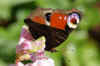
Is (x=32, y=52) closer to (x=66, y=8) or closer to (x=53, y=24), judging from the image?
(x=53, y=24)

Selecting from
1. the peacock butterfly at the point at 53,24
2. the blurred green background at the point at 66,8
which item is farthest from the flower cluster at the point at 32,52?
the blurred green background at the point at 66,8

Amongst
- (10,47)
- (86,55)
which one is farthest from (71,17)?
(86,55)

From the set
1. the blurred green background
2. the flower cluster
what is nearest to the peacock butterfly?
the flower cluster

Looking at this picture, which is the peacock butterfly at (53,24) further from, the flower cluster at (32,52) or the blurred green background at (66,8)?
the blurred green background at (66,8)

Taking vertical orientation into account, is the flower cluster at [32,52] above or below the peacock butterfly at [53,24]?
below

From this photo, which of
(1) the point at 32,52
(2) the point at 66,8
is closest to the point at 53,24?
(1) the point at 32,52

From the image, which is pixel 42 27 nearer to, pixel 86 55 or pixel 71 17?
pixel 71 17

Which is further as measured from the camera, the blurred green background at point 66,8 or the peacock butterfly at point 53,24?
the blurred green background at point 66,8

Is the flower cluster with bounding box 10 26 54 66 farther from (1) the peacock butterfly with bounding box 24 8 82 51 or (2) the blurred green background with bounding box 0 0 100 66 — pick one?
(2) the blurred green background with bounding box 0 0 100 66
